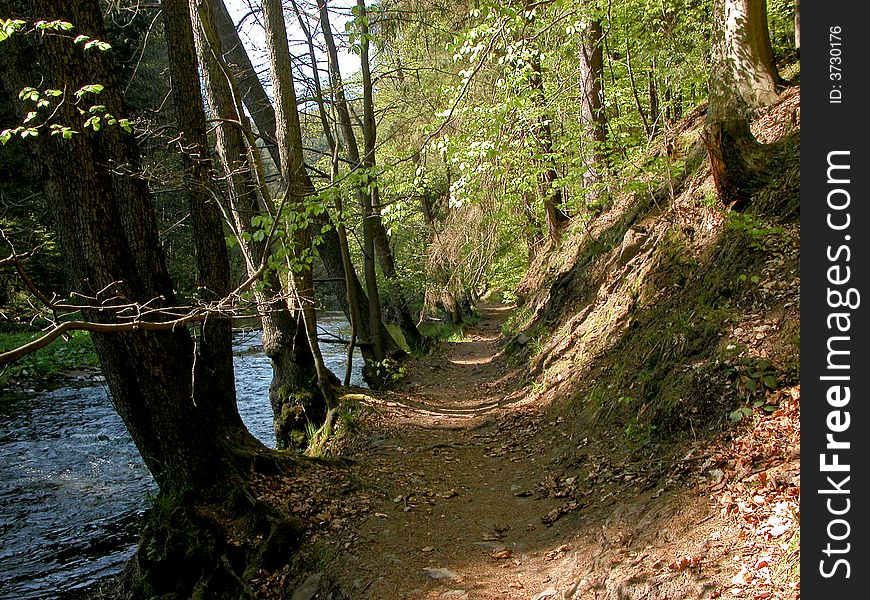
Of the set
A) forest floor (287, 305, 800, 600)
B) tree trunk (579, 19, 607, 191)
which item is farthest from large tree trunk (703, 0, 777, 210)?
tree trunk (579, 19, 607, 191)

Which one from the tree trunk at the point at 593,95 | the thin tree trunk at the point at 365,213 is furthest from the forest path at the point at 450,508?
the tree trunk at the point at 593,95

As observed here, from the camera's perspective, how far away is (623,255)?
9125 mm

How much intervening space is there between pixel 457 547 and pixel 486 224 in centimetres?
979

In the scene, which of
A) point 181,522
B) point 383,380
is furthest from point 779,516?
point 383,380

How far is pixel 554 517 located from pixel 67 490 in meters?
7.39

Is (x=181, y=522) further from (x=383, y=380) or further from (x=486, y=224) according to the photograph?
(x=486, y=224)

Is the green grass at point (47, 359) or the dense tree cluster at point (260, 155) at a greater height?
the dense tree cluster at point (260, 155)

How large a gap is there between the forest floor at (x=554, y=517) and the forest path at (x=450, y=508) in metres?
0.02

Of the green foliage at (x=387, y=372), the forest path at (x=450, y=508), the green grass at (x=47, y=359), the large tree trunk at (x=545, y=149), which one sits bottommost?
the forest path at (x=450, y=508)

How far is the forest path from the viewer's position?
442cm

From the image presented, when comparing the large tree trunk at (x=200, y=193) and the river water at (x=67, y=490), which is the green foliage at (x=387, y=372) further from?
the large tree trunk at (x=200, y=193)

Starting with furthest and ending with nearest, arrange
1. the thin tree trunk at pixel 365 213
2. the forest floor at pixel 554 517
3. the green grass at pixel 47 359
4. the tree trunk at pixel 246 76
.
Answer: the green grass at pixel 47 359, the thin tree trunk at pixel 365 213, the tree trunk at pixel 246 76, the forest floor at pixel 554 517

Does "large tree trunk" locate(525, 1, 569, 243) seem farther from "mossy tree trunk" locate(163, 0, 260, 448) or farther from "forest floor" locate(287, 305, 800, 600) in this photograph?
"forest floor" locate(287, 305, 800, 600)

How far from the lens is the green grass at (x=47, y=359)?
15516 mm
